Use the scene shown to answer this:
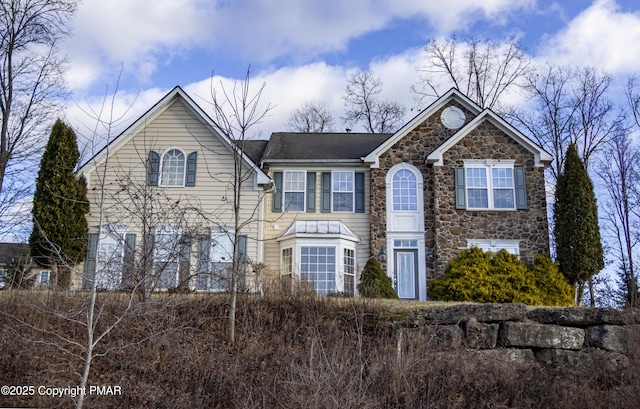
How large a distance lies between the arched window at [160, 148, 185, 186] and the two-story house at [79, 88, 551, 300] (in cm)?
3

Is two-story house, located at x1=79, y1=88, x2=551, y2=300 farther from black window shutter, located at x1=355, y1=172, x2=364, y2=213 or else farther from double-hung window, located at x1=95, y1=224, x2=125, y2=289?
double-hung window, located at x1=95, y1=224, x2=125, y2=289

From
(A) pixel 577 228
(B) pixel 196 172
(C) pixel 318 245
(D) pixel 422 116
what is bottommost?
(C) pixel 318 245

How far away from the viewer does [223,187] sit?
18.0m

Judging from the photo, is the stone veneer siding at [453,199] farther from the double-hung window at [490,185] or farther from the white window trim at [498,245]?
the double-hung window at [490,185]

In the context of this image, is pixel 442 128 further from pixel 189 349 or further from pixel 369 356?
pixel 189 349

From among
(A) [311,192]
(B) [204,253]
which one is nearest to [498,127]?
(A) [311,192]

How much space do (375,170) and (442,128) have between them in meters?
2.57

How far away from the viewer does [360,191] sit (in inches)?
755

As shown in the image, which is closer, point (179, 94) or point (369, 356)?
point (369, 356)

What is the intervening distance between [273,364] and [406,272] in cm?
897

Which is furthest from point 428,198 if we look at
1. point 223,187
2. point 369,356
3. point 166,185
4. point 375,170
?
point 369,356

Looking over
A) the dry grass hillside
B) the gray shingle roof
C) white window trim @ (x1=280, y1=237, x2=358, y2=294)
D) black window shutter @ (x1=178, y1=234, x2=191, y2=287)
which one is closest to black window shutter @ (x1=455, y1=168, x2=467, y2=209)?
white window trim @ (x1=280, y1=237, x2=358, y2=294)

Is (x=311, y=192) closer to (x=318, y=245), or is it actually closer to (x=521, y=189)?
(x=318, y=245)

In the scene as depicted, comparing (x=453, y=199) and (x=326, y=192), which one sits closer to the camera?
(x=453, y=199)
